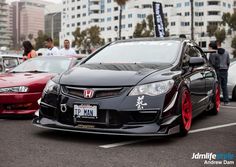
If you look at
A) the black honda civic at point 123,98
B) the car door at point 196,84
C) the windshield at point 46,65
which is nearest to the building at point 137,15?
the windshield at point 46,65

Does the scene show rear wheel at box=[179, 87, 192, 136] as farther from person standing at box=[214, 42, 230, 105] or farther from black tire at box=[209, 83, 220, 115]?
person standing at box=[214, 42, 230, 105]

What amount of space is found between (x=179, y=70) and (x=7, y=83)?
2.93 meters

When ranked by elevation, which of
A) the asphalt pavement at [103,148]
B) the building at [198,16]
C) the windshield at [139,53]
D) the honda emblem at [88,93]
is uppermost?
the building at [198,16]

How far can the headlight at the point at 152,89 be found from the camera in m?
4.64

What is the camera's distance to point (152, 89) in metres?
4.70

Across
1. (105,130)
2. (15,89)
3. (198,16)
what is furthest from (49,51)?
(198,16)

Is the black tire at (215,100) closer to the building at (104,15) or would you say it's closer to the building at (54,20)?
the building at (104,15)

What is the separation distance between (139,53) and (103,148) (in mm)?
1881

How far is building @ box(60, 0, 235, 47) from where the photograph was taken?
276 feet

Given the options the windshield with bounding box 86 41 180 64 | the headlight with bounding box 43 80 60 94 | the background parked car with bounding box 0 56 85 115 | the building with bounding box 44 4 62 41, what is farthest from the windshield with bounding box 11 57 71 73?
the building with bounding box 44 4 62 41

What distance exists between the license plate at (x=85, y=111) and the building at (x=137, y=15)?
248ft

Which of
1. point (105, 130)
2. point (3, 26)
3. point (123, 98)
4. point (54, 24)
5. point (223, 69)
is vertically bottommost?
point (105, 130)

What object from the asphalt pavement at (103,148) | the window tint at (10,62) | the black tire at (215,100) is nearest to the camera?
the asphalt pavement at (103,148)

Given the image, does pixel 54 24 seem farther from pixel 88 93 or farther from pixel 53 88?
pixel 88 93
